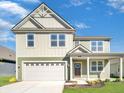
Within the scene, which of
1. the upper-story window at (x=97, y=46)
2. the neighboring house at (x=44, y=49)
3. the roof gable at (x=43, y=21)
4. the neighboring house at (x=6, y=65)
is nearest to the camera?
the neighboring house at (x=44, y=49)

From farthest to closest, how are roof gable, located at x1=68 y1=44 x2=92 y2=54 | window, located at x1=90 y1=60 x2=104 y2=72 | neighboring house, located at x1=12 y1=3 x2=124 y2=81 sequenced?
window, located at x1=90 y1=60 x2=104 y2=72, roof gable, located at x1=68 y1=44 x2=92 y2=54, neighboring house, located at x1=12 y1=3 x2=124 y2=81

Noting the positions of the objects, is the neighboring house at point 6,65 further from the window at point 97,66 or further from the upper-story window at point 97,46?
the window at point 97,66

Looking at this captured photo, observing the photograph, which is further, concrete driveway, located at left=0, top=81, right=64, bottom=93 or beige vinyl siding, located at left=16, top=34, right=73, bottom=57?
beige vinyl siding, located at left=16, top=34, right=73, bottom=57

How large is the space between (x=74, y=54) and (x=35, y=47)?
475 centimetres

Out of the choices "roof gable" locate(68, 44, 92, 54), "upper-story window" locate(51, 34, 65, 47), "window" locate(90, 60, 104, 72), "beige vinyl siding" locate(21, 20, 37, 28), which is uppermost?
"beige vinyl siding" locate(21, 20, 37, 28)

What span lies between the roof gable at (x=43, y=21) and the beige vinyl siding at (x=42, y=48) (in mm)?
1067

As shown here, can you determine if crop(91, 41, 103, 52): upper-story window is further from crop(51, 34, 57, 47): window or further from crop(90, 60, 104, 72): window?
crop(51, 34, 57, 47): window

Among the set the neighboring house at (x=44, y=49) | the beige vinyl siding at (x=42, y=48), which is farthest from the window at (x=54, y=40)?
the beige vinyl siding at (x=42, y=48)

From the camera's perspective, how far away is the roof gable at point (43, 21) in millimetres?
34375

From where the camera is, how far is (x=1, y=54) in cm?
5472

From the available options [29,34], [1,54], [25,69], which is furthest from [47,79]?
[1,54]

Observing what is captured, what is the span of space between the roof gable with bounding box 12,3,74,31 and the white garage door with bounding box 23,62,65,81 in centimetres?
428

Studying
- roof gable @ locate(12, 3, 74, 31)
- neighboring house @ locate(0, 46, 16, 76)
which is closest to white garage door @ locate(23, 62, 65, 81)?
roof gable @ locate(12, 3, 74, 31)

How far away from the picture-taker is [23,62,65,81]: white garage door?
34250 mm
